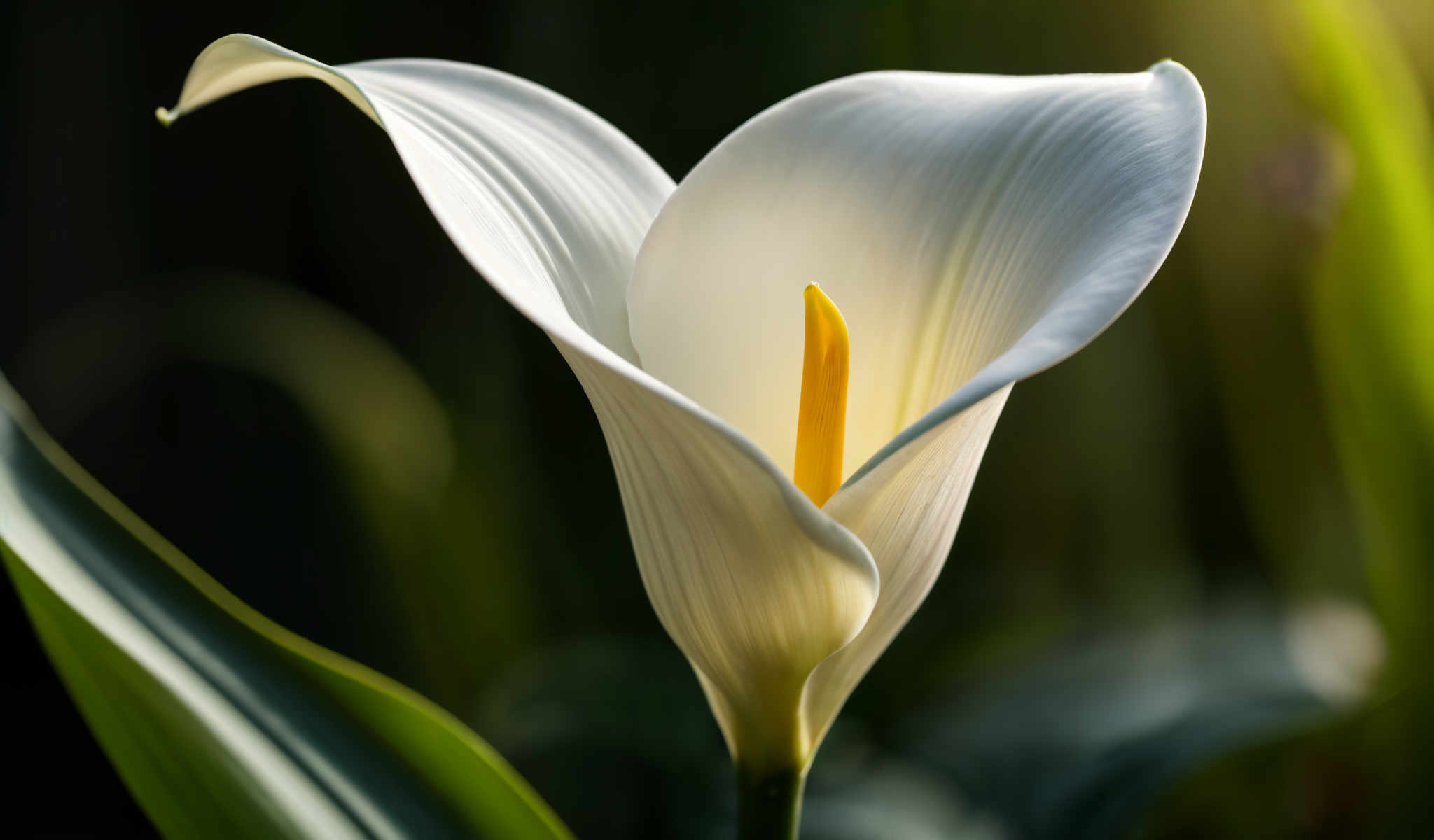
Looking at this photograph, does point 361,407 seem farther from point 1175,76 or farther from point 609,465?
point 1175,76

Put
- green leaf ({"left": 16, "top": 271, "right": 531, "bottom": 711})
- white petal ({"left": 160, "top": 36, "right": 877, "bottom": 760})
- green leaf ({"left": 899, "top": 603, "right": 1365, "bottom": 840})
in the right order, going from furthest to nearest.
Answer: green leaf ({"left": 16, "top": 271, "right": 531, "bottom": 711}), green leaf ({"left": 899, "top": 603, "right": 1365, "bottom": 840}), white petal ({"left": 160, "top": 36, "right": 877, "bottom": 760})

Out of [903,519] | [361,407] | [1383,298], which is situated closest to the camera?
[903,519]

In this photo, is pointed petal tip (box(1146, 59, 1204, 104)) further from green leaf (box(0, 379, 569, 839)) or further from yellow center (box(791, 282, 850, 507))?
green leaf (box(0, 379, 569, 839))

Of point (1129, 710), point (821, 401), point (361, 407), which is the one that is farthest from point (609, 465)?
point (821, 401)

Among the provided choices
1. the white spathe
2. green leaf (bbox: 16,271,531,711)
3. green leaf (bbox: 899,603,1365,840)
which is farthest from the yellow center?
green leaf (bbox: 16,271,531,711)

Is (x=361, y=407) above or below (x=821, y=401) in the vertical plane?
below

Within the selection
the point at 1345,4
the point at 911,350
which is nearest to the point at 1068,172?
the point at 911,350

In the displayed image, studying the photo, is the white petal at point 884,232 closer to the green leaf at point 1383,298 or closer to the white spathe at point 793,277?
the white spathe at point 793,277
